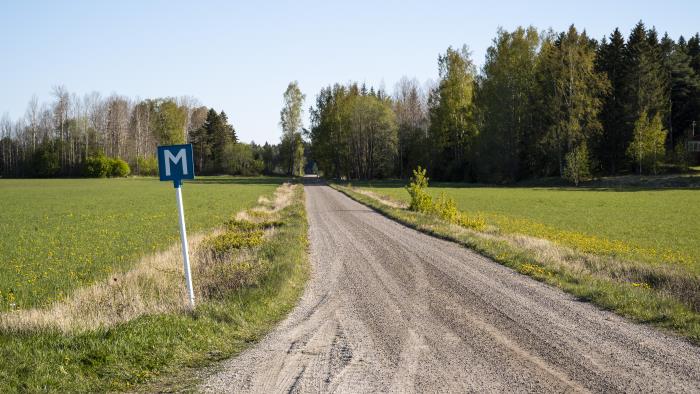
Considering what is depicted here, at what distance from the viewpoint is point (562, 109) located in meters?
63.6

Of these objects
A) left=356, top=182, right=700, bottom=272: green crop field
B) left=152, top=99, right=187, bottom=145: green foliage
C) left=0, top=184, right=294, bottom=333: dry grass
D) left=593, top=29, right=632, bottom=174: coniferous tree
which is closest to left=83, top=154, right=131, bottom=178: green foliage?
left=152, top=99, right=187, bottom=145: green foliage

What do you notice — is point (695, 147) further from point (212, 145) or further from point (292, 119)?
point (212, 145)

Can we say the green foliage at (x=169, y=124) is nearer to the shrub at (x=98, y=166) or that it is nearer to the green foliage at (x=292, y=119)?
the shrub at (x=98, y=166)

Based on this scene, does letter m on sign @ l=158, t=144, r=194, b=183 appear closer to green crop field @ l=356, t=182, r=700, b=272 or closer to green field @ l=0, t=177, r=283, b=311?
green field @ l=0, t=177, r=283, b=311

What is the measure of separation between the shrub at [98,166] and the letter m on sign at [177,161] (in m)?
110

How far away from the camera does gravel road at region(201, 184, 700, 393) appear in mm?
6000

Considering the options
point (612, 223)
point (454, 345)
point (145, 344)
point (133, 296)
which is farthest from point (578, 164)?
point (145, 344)

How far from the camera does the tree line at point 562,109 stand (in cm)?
6219

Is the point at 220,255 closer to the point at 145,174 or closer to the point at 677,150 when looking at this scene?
the point at 677,150

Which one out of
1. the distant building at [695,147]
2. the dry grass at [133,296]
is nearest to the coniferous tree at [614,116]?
the distant building at [695,147]

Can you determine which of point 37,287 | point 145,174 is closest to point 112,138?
point 145,174

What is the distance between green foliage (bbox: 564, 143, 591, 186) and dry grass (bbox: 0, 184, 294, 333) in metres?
52.9

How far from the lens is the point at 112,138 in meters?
121

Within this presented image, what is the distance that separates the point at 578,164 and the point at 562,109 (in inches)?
302
